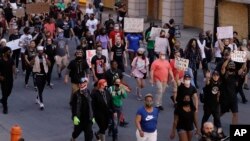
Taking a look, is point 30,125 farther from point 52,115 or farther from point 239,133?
point 239,133

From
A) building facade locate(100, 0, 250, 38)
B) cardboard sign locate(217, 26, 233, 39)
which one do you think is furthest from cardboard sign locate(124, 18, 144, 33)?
building facade locate(100, 0, 250, 38)

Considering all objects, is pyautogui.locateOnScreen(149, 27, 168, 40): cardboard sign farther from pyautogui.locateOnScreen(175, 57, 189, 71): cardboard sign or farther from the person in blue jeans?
pyautogui.locateOnScreen(175, 57, 189, 71): cardboard sign

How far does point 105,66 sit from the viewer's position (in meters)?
18.0

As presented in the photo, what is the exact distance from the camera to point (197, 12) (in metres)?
32.1

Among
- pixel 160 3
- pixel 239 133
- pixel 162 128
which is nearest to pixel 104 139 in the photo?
pixel 162 128

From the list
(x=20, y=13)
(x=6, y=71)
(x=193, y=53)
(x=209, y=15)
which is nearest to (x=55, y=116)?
(x=6, y=71)

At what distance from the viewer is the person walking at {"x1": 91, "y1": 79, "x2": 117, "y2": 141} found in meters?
13.7

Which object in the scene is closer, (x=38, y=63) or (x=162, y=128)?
(x=162, y=128)

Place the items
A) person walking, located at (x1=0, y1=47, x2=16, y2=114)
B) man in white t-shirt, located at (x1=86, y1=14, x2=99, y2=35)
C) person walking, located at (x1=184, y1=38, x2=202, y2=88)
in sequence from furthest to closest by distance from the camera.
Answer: man in white t-shirt, located at (x1=86, y1=14, x2=99, y2=35) → person walking, located at (x1=184, y1=38, x2=202, y2=88) → person walking, located at (x1=0, y1=47, x2=16, y2=114)

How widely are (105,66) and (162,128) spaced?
2955 millimetres

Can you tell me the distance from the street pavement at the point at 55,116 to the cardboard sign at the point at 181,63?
1176 millimetres

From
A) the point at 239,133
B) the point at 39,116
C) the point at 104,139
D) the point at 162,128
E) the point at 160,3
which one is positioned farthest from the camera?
the point at 160,3

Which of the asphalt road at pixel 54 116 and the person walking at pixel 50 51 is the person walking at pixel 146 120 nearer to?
the asphalt road at pixel 54 116

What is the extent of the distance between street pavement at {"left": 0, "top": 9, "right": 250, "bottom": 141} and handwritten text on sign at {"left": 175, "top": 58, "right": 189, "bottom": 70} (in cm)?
118
